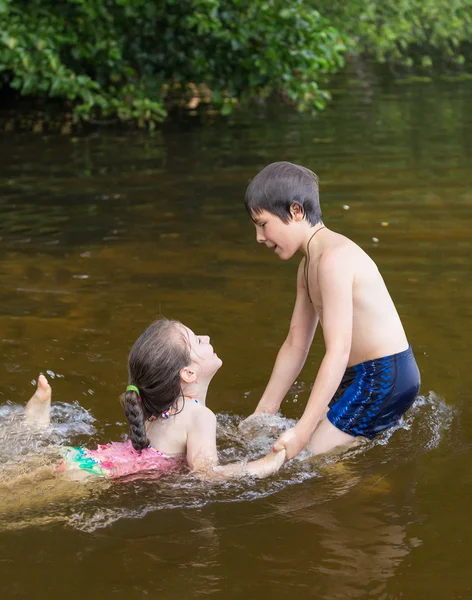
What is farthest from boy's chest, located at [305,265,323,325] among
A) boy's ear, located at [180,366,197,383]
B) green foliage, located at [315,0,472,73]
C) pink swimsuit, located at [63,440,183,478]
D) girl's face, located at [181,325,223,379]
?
green foliage, located at [315,0,472,73]

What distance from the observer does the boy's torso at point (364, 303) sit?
14.6 feet

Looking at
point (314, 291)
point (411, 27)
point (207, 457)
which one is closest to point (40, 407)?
point (207, 457)

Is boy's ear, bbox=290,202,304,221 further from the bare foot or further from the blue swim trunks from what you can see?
the bare foot

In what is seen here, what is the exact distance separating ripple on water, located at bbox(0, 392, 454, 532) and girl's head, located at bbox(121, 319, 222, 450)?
0.89 feet

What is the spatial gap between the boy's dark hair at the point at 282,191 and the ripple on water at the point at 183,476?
118 centimetres

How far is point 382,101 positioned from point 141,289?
12.1 meters

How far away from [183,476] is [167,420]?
0.27 m

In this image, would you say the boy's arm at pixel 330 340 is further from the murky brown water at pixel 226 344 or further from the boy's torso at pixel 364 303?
the murky brown water at pixel 226 344

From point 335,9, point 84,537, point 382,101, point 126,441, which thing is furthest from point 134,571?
point 335,9

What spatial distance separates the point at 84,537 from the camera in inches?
157

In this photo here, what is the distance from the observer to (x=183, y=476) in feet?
14.7

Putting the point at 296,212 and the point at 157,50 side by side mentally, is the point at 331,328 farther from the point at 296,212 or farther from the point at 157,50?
the point at 157,50

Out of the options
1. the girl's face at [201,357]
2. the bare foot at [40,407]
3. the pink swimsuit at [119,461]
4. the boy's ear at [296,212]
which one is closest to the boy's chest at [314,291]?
the boy's ear at [296,212]

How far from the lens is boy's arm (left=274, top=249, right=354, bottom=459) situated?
168 inches
